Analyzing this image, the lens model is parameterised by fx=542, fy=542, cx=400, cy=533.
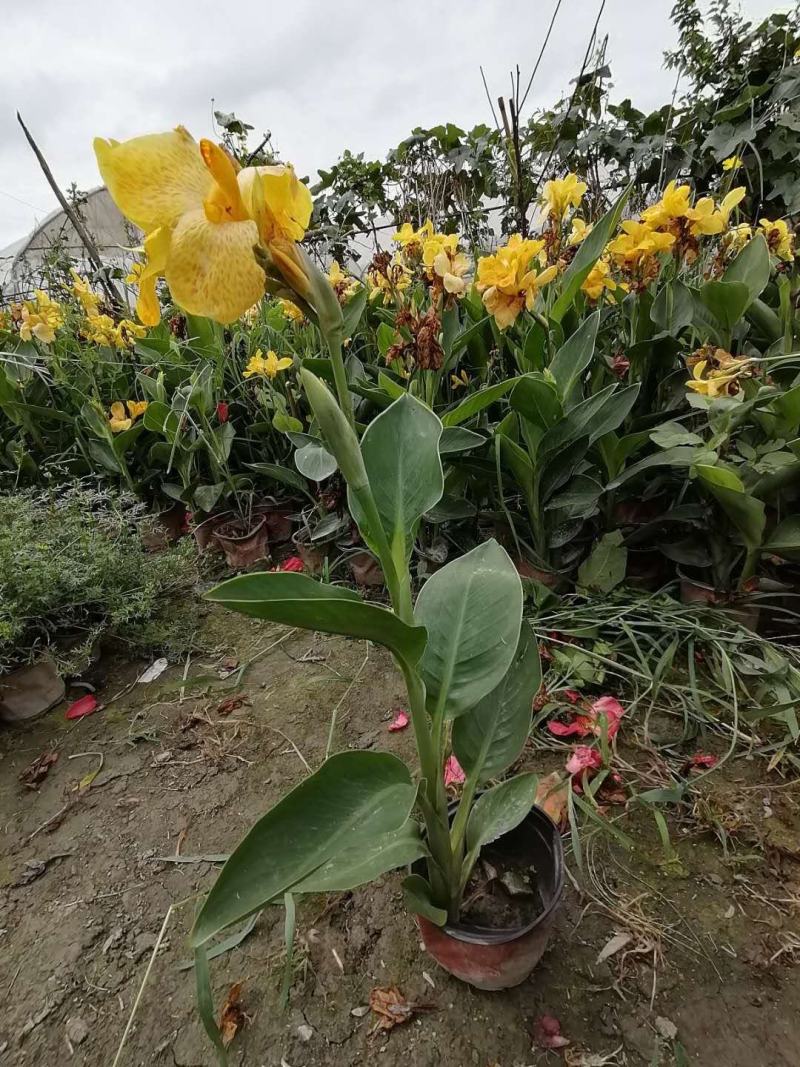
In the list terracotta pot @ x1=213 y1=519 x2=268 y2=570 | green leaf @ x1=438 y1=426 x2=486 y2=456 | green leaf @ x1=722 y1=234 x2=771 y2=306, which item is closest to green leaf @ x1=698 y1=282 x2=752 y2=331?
green leaf @ x1=722 y1=234 x2=771 y2=306

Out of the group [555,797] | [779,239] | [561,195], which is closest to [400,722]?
[555,797]

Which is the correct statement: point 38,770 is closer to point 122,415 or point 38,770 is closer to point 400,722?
point 400,722

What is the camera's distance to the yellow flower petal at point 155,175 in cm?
42

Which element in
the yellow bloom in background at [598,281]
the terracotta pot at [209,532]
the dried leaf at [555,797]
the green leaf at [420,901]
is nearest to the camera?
the green leaf at [420,901]

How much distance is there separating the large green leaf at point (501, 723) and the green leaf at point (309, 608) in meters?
0.28

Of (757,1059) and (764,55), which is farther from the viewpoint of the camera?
(764,55)

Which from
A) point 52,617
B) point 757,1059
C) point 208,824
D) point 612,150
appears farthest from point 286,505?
point 612,150

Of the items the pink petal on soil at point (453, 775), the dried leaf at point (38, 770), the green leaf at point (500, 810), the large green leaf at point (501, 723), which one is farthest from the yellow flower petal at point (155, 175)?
the dried leaf at point (38, 770)

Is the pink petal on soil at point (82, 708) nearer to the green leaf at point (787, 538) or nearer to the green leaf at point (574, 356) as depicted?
the green leaf at point (574, 356)

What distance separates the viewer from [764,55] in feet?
9.75

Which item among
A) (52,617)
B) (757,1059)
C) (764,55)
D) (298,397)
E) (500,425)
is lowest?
(757,1059)

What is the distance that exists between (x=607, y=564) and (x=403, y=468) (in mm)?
876

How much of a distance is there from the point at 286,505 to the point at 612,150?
9.86 ft

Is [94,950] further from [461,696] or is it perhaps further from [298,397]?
[298,397]
